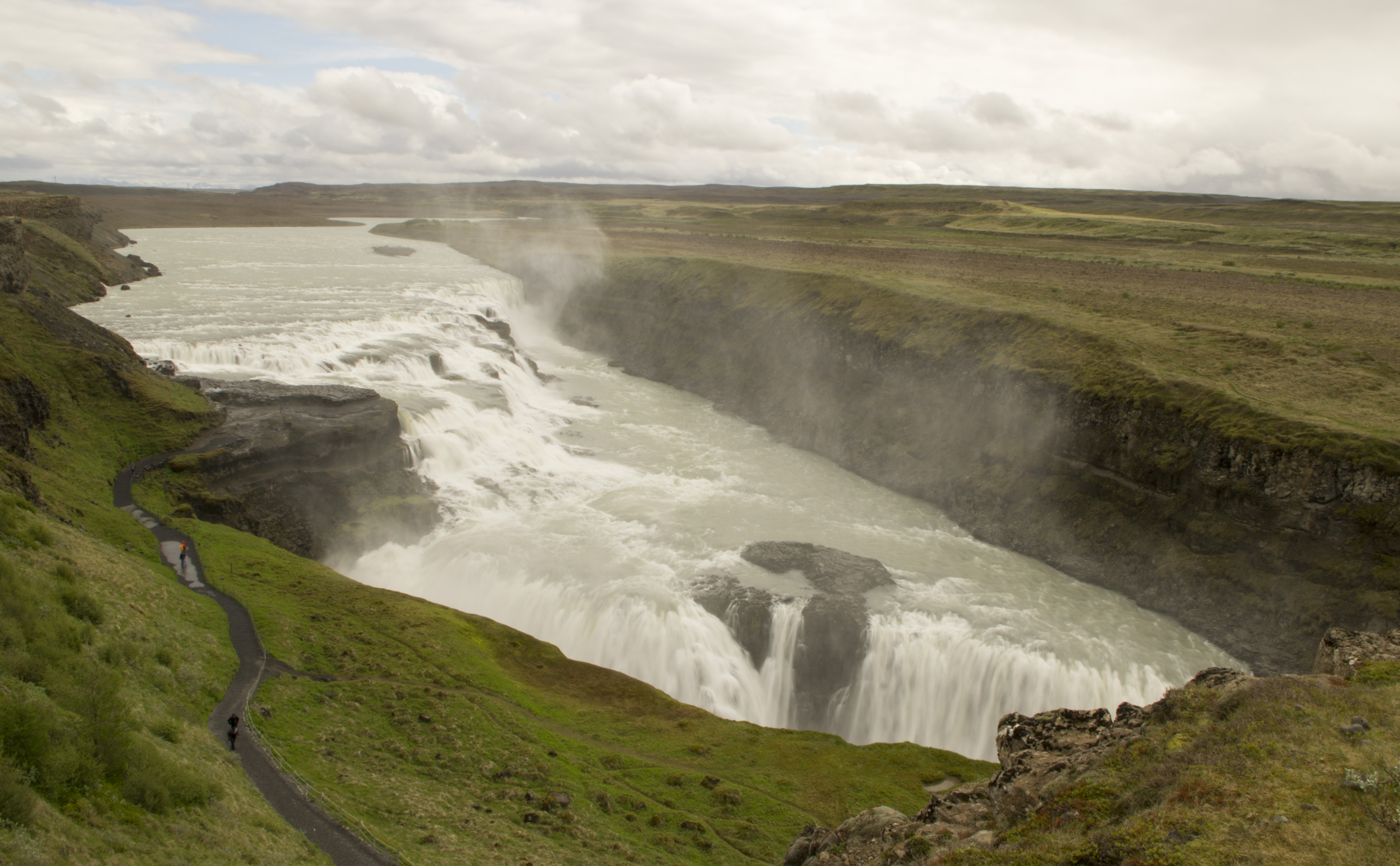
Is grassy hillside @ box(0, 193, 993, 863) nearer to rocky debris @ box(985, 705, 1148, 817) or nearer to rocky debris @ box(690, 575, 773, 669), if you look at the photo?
rocky debris @ box(690, 575, 773, 669)

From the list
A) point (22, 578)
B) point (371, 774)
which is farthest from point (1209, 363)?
point (22, 578)

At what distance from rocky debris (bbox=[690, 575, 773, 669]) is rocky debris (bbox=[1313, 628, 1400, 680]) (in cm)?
1668

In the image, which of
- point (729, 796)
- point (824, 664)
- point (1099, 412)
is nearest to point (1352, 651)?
point (729, 796)

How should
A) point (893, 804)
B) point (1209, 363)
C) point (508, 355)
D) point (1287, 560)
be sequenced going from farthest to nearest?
point (508, 355), point (1209, 363), point (1287, 560), point (893, 804)

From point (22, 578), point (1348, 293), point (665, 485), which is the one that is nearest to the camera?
point (22, 578)

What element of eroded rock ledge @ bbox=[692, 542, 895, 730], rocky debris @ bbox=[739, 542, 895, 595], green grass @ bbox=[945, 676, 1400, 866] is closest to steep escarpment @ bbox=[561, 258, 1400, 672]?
rocky debris @ bbox=[739, 542, 895, 595]

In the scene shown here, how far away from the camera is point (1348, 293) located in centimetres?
5125

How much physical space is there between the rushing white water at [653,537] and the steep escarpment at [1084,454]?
1.72 metres

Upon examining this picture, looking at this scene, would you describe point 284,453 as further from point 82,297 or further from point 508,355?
point 82,297

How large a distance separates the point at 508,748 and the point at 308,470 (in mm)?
19993

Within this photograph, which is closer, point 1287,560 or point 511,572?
point 1287,560

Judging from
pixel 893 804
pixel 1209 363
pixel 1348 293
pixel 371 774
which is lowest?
pixel 893 804

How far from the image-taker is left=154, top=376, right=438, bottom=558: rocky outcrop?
30234 millimetres

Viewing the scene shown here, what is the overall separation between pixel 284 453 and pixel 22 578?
762 inches
